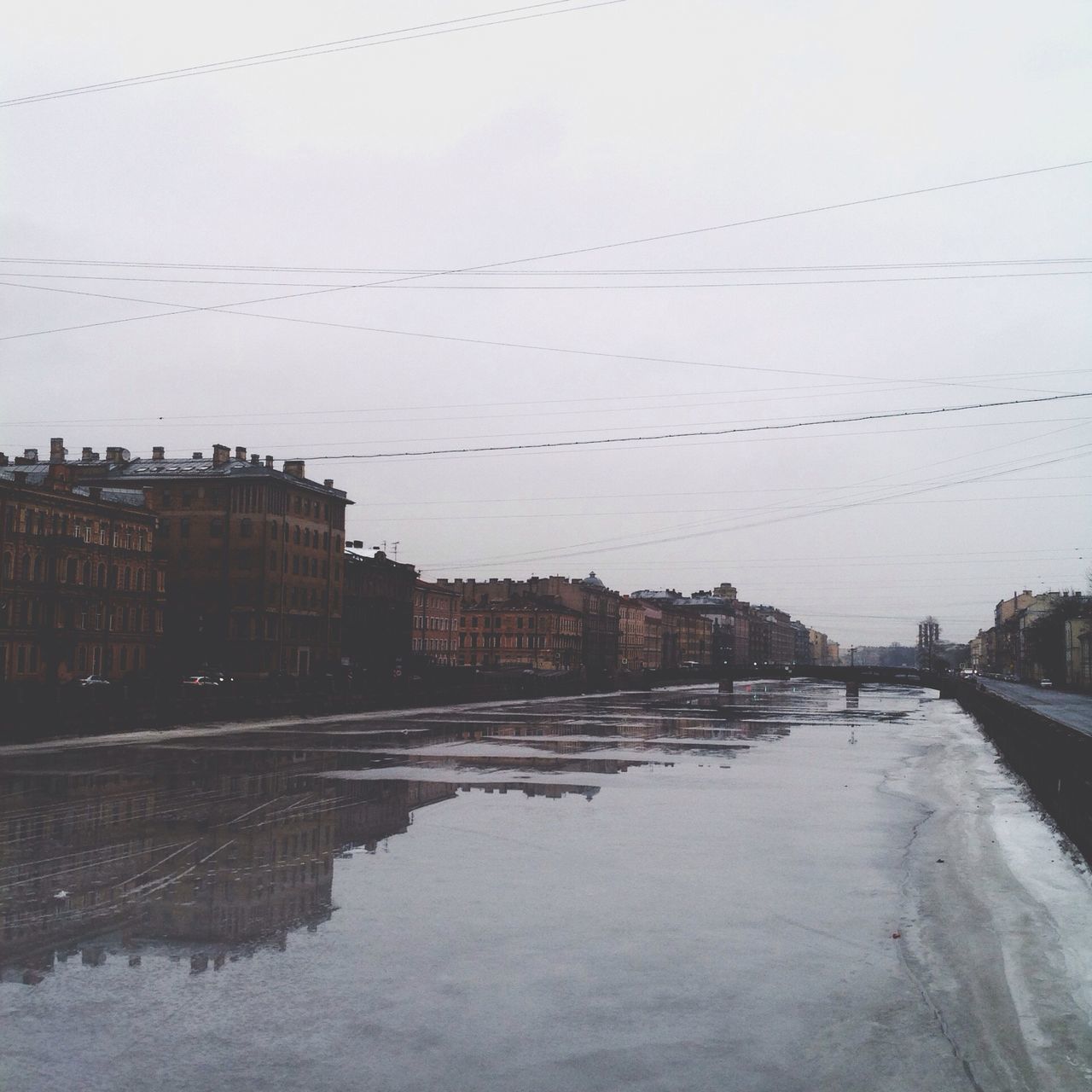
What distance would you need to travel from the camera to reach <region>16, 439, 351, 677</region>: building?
88438mm

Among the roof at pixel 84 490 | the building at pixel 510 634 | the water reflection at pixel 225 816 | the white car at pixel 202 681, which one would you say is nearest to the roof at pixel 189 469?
the roof at pixel 84 490

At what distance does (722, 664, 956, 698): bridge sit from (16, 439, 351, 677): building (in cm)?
5258

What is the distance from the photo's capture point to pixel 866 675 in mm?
125562

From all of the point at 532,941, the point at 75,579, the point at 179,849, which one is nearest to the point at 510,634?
the point at 75,579

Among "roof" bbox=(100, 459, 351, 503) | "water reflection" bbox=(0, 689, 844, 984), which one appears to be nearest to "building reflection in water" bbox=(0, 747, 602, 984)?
"water reflection" bbox=(0, 689, 844, 984)

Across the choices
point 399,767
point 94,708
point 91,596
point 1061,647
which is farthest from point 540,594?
point 399,767

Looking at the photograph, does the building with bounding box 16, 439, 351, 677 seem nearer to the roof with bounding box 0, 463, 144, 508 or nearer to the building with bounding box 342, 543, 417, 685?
the roof with bounding box 0, 463, 144, 508

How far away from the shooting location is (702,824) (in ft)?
65.8

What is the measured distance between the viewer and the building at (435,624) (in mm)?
126250

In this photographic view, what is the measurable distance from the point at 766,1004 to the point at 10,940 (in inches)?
283

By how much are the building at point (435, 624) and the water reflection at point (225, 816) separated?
78.2 meters

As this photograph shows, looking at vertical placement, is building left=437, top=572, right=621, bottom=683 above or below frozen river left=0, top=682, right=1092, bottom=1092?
above

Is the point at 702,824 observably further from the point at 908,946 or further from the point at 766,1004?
the point at 766,1004

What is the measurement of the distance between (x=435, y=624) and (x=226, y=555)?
45325 mm
